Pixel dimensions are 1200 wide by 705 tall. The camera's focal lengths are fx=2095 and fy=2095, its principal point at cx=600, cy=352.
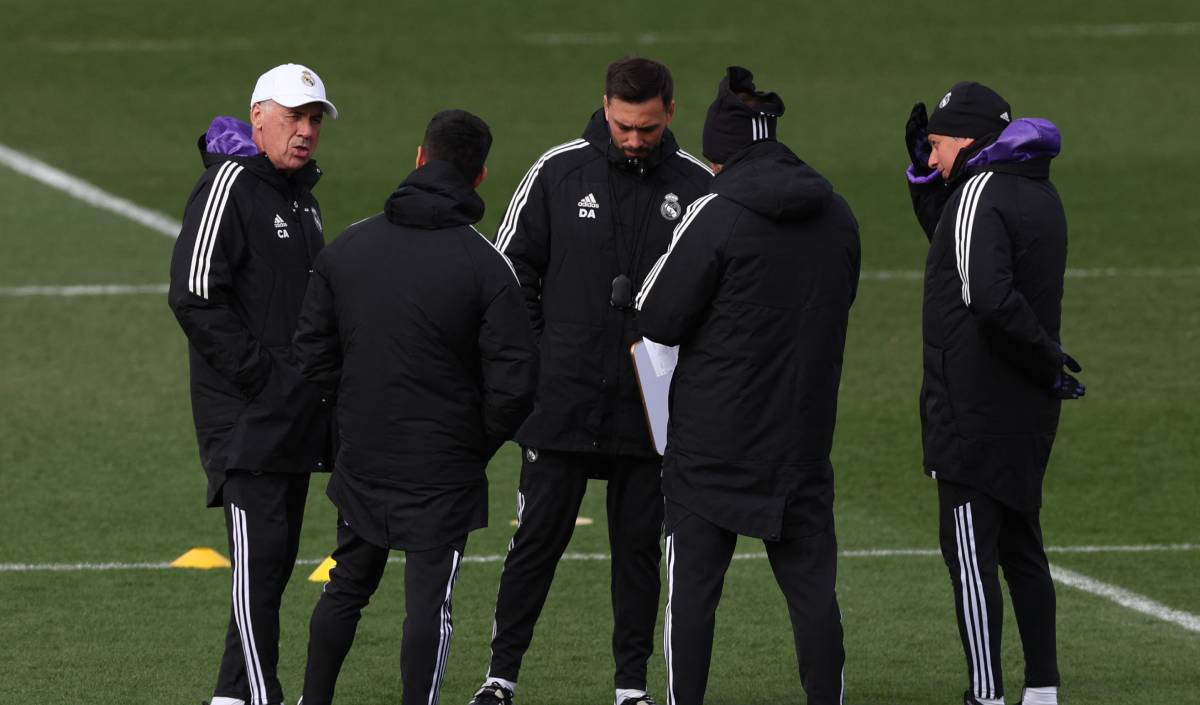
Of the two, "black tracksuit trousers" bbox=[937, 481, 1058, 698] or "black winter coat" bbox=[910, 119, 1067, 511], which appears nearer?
"black winter coat" bbox=[910, 119, 1067, 511]

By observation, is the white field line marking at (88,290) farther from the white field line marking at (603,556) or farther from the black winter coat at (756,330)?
the black winter coat at (756,330)

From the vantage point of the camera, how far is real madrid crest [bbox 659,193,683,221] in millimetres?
6664

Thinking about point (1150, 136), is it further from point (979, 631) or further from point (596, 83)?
point (979, 631)

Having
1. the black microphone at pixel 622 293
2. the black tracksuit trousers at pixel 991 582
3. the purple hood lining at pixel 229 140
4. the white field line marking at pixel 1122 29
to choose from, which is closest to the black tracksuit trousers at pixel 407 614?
the black microphone at pixel 622 293

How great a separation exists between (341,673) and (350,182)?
38.1 feet

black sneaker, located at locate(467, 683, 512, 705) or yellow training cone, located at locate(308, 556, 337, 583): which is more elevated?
yellow training cone, located at locate(308, 556, 337, 583)

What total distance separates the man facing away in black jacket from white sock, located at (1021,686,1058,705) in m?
1.91

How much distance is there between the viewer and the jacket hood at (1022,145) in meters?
6.36

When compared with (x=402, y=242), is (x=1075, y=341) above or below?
below

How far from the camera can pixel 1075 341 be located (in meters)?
13.1

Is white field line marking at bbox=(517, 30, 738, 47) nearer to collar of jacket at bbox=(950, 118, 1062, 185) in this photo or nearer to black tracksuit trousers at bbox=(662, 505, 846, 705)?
collar of jacket at bbox=(950, 118, 1062, 185)

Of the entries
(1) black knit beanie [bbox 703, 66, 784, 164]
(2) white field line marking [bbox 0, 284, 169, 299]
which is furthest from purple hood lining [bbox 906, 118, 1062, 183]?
(2) white field line marking [bbox 0, 284, 169, 299]

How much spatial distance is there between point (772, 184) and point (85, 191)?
13.2 metres

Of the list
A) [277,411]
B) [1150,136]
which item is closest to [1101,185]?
[1150,136]
